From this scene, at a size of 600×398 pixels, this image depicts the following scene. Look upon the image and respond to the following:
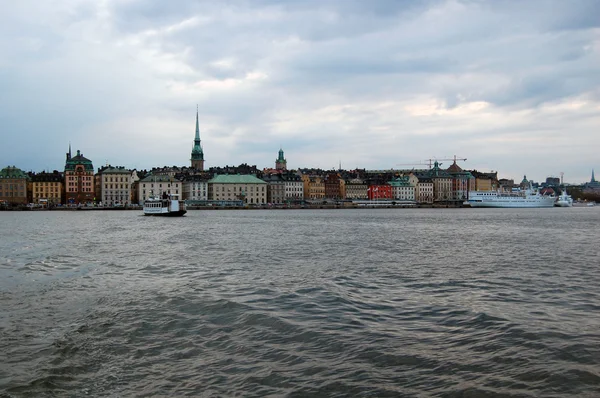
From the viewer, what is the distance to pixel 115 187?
13388 centimetres

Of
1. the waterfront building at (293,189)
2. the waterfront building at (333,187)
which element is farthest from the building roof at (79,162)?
the waterfront building at (333,187)

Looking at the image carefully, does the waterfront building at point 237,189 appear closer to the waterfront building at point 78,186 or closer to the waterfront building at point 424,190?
the waterfront building at point 78,186

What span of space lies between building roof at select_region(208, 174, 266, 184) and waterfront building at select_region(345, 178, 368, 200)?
27701 mm

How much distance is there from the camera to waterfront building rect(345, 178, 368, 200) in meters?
157

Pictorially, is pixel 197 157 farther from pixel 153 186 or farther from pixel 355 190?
pixel 355 190

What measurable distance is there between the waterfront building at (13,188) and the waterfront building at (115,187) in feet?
56.6

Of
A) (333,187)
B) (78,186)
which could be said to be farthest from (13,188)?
(333,187)

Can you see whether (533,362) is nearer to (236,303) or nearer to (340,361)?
(340,361)

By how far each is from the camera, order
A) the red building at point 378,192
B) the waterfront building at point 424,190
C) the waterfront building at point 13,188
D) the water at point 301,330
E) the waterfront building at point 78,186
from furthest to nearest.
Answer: the waterfront building at point 424,190 → the red building at point 378,192 → the waterfront building at point 78,186 → the waterfront building at point 13,188 → the water at point 301,330

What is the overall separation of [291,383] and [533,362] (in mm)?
3620

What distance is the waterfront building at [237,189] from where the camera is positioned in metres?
139

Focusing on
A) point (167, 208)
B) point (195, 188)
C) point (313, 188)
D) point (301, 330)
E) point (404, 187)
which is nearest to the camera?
point (301, 330)

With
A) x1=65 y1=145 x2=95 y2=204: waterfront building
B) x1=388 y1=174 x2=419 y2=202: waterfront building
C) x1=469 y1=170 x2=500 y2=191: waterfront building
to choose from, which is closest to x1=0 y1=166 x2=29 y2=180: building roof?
x1=65 y1=145 x2=95 y2=204: waterfront building

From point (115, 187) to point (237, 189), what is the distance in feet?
97.9
